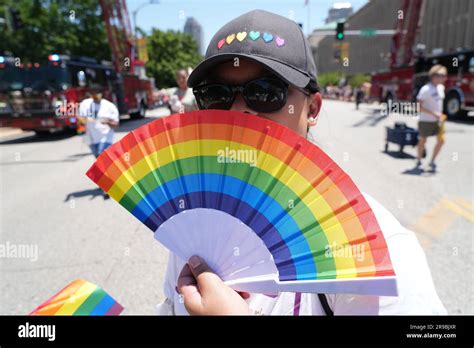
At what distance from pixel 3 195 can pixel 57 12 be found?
19135 millimetres

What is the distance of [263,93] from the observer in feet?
3.40

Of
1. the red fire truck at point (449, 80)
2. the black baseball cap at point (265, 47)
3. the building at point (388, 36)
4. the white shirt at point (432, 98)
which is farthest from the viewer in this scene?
the building at point (388, 36)

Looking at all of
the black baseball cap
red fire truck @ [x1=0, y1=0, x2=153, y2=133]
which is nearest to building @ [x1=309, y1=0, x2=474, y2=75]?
the black baseball cap

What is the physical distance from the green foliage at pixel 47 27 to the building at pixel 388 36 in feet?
58.8

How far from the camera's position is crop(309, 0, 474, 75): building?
25.8 m

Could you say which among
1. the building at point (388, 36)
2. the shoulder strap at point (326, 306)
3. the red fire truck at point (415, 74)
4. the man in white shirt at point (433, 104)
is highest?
the building at point (388, 36)

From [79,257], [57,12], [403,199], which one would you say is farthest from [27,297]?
[57,12]

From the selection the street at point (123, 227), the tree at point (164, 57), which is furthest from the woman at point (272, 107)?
the tree at point (164, 57)

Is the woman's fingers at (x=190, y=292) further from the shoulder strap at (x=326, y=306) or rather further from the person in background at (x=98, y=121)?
the person in background at (x=98, y=121)

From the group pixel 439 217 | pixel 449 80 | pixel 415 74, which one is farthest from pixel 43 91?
pixel 415 74

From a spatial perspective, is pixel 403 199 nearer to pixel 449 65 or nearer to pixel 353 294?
pixel 353 294

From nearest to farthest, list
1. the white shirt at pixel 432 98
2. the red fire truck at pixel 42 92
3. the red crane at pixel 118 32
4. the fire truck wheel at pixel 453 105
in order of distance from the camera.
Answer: the white shirt at pixel 432 98
the red fire truck at pixel 42 92
the fire truck wheel at pixel 453 105
the red crane at pixel 118 32

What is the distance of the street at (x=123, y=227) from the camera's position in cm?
290

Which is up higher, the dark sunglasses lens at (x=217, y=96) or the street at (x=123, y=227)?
the dark sunglasses lens at (x=217, y=96)
